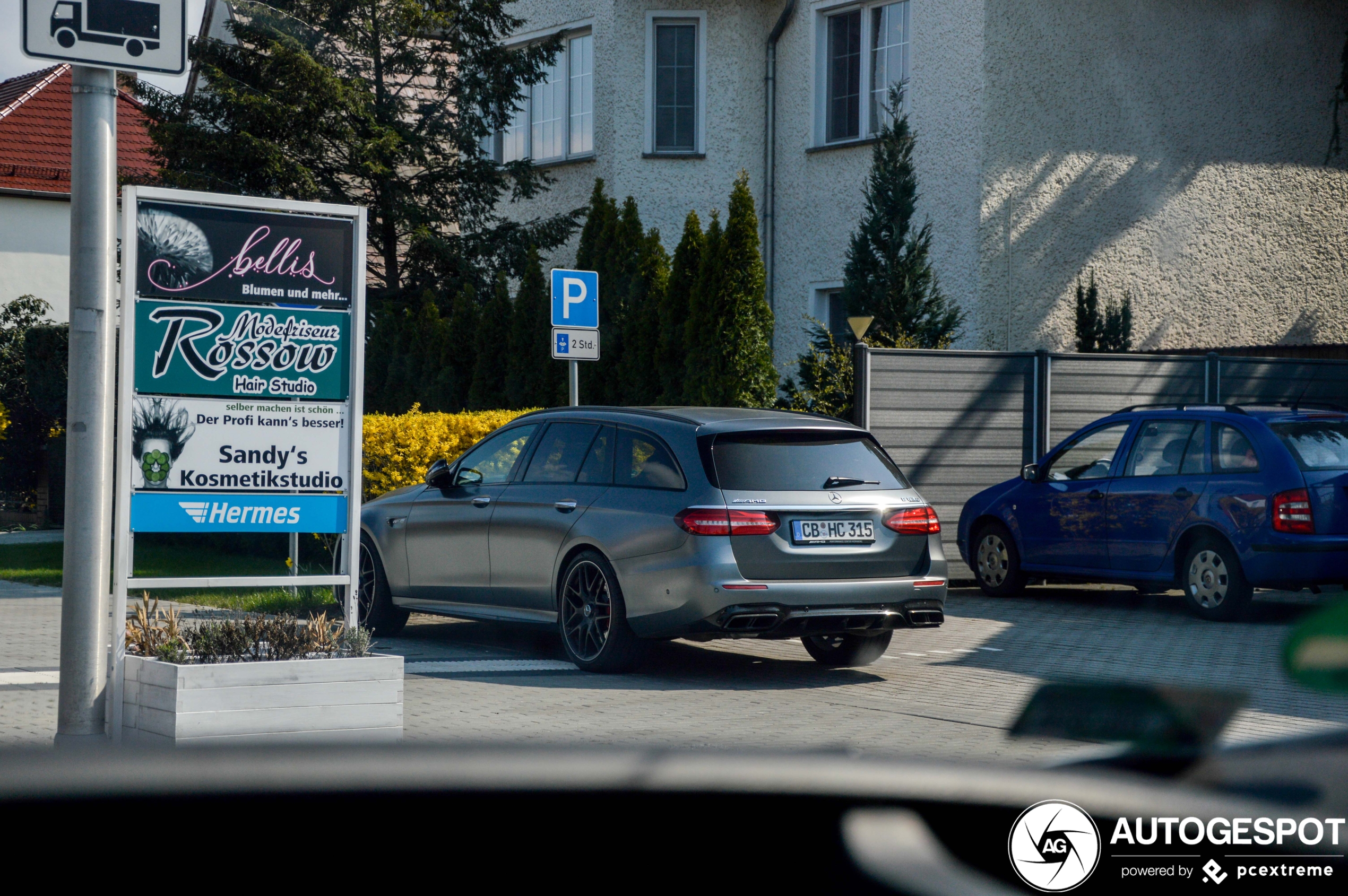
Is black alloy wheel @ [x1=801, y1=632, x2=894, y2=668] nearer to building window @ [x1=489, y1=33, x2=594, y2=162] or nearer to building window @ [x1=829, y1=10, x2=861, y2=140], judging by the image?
building window @ [x1=829, y1=10, x2=861, y2=140]

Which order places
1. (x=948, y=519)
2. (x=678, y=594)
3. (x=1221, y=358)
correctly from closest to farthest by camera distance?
(x=678, y=594)
(x=948, y=519)
(x=1221, y=358)

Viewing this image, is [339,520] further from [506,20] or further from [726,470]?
[506,20]

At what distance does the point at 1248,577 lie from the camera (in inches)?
464

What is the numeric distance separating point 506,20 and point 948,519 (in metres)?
11.5

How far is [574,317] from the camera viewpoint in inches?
547

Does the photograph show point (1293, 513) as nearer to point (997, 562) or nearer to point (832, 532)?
point (997, 562)

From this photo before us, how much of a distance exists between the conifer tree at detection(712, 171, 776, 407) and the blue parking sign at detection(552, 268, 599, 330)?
225cm

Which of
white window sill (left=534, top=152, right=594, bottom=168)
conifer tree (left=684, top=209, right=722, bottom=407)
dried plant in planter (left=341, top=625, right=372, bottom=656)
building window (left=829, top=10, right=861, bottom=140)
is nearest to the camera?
dried plant in planter (left=341, top=625, right=372, bottom=656)

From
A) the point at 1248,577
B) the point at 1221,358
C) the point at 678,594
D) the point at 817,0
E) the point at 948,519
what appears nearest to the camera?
the point at 678,594

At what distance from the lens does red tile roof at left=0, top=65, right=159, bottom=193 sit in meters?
33.1

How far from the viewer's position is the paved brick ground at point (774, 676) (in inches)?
296

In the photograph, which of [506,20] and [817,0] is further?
[506,20]

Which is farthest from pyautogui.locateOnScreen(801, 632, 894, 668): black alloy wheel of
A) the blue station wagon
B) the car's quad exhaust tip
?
the blue station wagon

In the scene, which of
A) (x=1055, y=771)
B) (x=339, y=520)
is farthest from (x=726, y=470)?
(x=1055, y=771)
